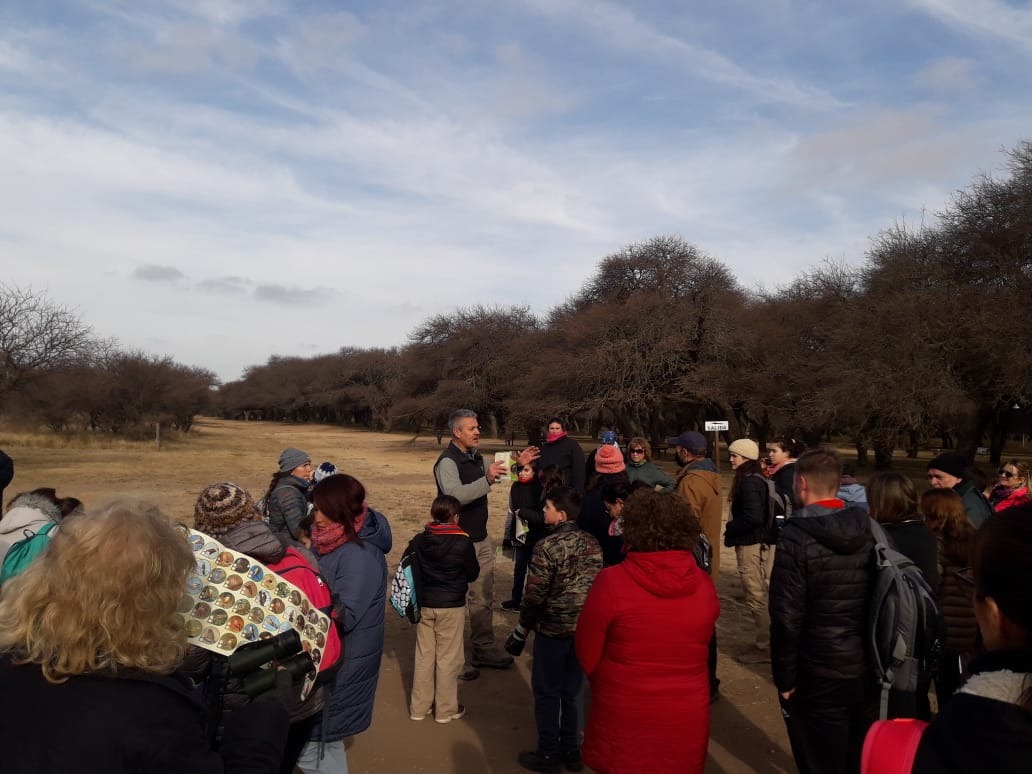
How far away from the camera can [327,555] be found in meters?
3.38

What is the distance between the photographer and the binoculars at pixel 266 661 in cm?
185

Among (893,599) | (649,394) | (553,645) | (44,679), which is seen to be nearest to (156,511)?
(44,679)

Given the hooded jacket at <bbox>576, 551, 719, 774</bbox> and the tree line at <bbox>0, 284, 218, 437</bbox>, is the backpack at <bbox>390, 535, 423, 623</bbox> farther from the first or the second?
the tree line at <bbox>0, 284, 218, 437</bbox>

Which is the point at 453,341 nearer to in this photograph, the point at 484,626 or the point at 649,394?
the point at 649,394

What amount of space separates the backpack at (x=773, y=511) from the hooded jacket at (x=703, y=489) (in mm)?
434

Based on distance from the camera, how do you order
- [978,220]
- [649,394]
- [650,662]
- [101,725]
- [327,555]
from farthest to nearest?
[649,394] < [978,220] < [327,555] < [650,662] < [101,725]

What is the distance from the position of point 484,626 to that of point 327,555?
2734mm

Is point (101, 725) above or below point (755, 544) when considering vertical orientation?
above

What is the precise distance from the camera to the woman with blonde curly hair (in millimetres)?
1446

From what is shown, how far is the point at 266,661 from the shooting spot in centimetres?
196

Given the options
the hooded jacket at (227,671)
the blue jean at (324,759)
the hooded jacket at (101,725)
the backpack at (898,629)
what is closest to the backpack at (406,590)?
the blue jean at (324,759)

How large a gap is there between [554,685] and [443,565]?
107 cm

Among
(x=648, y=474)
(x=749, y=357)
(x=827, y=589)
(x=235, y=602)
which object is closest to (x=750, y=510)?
(x=648, y=474)

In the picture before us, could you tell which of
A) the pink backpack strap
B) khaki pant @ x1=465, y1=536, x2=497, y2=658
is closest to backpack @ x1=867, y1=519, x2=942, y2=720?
the pink backpack strap
